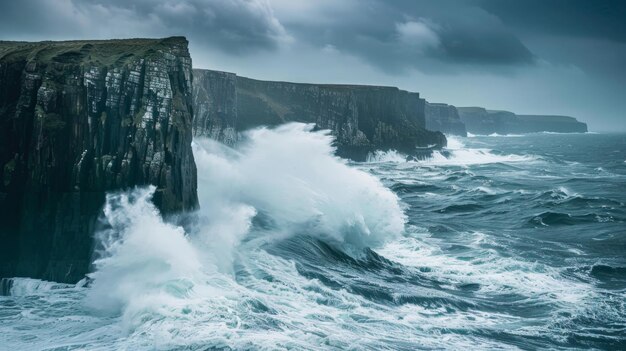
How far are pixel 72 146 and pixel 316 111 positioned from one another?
74627mm

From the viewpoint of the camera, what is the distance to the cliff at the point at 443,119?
591ft

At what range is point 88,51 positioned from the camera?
2217cm

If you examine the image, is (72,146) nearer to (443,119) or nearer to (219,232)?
(219,232)

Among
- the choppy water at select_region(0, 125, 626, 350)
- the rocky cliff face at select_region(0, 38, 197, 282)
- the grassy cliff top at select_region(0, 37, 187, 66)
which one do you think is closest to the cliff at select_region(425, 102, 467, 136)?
the choppy water at select_region(0, 125, 626, 350)

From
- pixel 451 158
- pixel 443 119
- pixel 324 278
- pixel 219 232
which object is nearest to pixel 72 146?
pixel 219 232

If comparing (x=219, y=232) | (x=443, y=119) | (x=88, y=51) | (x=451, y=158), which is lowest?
(x=219, y=232)

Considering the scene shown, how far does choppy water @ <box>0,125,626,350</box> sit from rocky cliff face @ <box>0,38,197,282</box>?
37.9 inches

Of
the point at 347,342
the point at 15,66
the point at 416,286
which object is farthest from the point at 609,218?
the point at 15,66

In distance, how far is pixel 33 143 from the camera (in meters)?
19.5

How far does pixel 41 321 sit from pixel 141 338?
3.76 meters

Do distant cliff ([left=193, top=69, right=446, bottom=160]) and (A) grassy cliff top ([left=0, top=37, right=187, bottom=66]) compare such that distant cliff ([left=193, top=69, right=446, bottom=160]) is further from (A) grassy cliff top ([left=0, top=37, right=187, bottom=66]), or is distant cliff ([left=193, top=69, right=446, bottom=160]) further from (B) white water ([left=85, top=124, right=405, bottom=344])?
(A) grassy cliff top ([left=0, top=37, right=187, bottom=66])

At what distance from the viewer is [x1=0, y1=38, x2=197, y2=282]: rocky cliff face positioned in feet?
64.0

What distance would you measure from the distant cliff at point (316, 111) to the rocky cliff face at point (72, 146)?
50097 mm

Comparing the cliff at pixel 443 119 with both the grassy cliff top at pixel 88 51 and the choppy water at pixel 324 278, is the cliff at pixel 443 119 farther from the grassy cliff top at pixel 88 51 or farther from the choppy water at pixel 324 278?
the grassy cliff top at pixel 88 51
